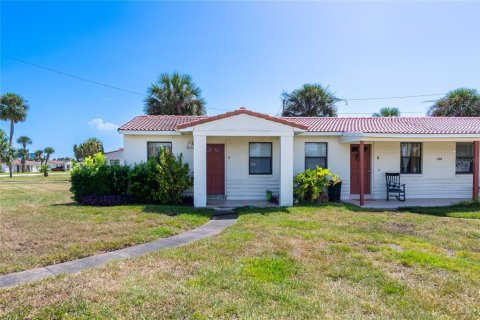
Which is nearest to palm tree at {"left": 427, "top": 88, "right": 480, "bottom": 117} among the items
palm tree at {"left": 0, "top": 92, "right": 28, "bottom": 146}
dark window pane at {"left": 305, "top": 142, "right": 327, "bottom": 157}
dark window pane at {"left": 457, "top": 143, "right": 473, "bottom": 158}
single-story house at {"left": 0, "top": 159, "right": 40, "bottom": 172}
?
dark window pane at {"left": 457, "top": 143, "right": 473, "bottom": 158}

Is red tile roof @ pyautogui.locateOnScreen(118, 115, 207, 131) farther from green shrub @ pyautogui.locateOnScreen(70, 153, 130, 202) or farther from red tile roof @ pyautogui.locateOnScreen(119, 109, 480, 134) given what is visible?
green shrub @ pyautogui.locateOnScreen(70, 153, 130, 202)

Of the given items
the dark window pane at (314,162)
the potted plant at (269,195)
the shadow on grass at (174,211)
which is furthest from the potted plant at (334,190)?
the shadow on grass at (174,211)

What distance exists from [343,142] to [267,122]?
3.94m

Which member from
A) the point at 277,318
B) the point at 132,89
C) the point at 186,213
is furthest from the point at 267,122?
the point at 132,89

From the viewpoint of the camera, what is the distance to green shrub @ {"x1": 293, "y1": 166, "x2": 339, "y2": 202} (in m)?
11.5

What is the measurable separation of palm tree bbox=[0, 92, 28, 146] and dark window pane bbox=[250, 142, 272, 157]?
1853 inches

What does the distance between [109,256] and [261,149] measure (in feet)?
28.5

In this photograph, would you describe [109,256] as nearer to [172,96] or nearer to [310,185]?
[310,185]

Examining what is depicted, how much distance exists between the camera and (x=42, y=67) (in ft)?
53.0

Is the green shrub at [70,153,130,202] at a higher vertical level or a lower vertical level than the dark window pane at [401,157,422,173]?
lower

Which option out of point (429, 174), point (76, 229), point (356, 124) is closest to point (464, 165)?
point (429, 174)

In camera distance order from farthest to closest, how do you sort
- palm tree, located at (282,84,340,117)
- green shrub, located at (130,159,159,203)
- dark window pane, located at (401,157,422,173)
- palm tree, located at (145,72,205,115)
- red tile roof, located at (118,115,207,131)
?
palm tree, located at (282,84,340,117)
palm tree, located at (145,72,205,115)
dark window pane, located at (401,157,422,173)
red tile roof, located at (118,115,207,131)
green shrub, located at (130,159,159,203)

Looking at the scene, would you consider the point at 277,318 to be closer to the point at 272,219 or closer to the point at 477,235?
the point at 272,219

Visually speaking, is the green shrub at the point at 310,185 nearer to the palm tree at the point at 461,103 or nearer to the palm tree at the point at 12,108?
the palm tree at the point at 461,103
